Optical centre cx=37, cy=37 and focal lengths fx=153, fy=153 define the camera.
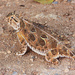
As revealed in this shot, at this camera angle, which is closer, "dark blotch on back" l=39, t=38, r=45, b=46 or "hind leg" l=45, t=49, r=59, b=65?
"hind leg" l=45, t=49, r=59, b=65

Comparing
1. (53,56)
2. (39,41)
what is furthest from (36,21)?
(53,56)

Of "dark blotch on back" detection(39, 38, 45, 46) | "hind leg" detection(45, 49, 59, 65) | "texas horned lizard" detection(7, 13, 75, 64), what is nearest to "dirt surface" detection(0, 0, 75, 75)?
"hind leg" detection(45, 49, 59, 65)

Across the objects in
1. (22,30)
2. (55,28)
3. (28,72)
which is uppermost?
(22,30)

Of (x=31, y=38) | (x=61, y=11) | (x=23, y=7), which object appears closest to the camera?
(x=31, y=38)

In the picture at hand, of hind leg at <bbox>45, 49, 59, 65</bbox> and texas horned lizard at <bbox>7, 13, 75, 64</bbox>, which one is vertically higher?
texas horned lizard at <bbox>7, 13, 75, 64</bbox>

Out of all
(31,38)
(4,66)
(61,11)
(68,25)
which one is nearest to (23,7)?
(61,11)

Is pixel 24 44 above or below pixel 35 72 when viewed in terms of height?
above

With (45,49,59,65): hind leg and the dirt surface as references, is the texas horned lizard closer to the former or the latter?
(45,49,59,65): hind leg

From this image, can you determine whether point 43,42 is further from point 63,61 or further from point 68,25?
point 68,25
